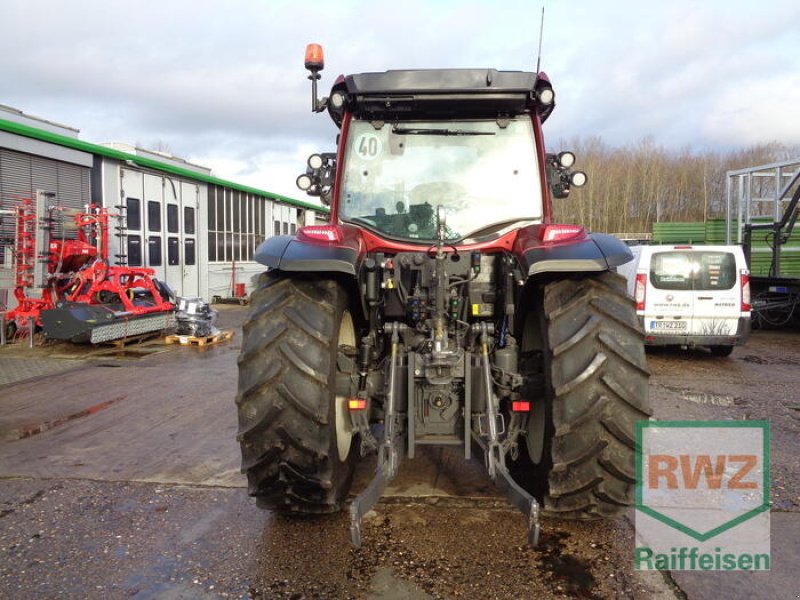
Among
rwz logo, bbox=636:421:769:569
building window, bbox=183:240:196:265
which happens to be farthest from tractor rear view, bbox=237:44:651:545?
building window, bbox=183:240:196:265

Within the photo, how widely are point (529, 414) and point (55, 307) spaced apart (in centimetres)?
858

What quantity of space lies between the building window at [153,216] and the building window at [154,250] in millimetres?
231

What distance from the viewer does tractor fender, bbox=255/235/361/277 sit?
304 cm

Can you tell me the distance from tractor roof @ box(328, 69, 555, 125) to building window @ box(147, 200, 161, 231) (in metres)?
12.4

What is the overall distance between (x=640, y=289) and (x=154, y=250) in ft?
37.9

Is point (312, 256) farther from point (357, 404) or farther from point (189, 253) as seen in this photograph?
point (189, 253)

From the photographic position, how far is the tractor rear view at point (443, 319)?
2.95 m

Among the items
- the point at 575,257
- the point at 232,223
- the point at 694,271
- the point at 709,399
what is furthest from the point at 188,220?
the point at 575,257

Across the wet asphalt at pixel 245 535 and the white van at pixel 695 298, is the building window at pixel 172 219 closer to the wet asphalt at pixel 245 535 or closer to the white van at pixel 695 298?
the wet asphalt at pixel 245 535

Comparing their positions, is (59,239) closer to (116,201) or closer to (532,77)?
(116,201)

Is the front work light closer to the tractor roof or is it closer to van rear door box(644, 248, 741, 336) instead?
the tractor roof

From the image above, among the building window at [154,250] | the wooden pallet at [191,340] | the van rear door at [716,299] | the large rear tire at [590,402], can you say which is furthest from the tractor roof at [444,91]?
the building window at [154,250]

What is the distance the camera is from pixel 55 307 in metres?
9.34

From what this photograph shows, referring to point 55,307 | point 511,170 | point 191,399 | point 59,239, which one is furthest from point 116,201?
point 511,170
